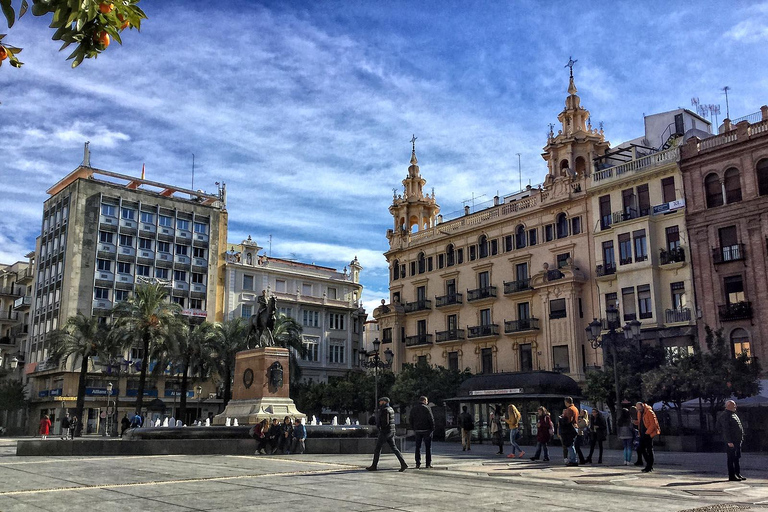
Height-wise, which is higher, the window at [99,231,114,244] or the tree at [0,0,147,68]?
the window at [99,231,114,244]

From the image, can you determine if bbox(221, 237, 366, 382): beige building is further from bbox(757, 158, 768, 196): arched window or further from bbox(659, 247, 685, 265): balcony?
bbox(757, 158, 768, 196): arched window

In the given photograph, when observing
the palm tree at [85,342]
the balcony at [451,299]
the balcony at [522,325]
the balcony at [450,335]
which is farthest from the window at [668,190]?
the palm tree at [85,342]

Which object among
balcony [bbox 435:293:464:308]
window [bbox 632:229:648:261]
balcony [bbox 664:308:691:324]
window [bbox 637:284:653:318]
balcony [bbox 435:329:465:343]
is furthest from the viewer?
balcony [bbox 435:293:464:308]

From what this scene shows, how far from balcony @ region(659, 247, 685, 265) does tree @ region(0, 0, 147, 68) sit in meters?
41.9

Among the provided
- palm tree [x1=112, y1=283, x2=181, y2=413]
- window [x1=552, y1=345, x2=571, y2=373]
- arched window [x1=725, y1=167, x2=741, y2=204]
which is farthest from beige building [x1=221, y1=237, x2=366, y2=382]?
arched window [x1=725, y1=167, x2=741, y2=204]

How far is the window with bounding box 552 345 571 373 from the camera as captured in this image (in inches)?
1843

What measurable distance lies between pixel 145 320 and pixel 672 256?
33.7m

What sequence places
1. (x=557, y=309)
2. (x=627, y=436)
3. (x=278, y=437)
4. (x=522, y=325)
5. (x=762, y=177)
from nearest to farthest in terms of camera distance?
(x=627, y=436), (x=278, y=437), (x=762, y=177), (x=557, y=309), (x=522, y=325)

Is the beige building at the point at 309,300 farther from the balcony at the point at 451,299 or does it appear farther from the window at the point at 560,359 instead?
the window at the point at 560,359

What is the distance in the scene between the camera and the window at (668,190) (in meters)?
43.2

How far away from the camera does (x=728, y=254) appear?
39.9 metres

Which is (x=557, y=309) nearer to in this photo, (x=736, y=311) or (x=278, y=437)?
(x=736, y=311)

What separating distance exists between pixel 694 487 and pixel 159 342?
41166 mm

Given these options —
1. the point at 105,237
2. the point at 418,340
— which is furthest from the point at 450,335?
the point at 105,237
